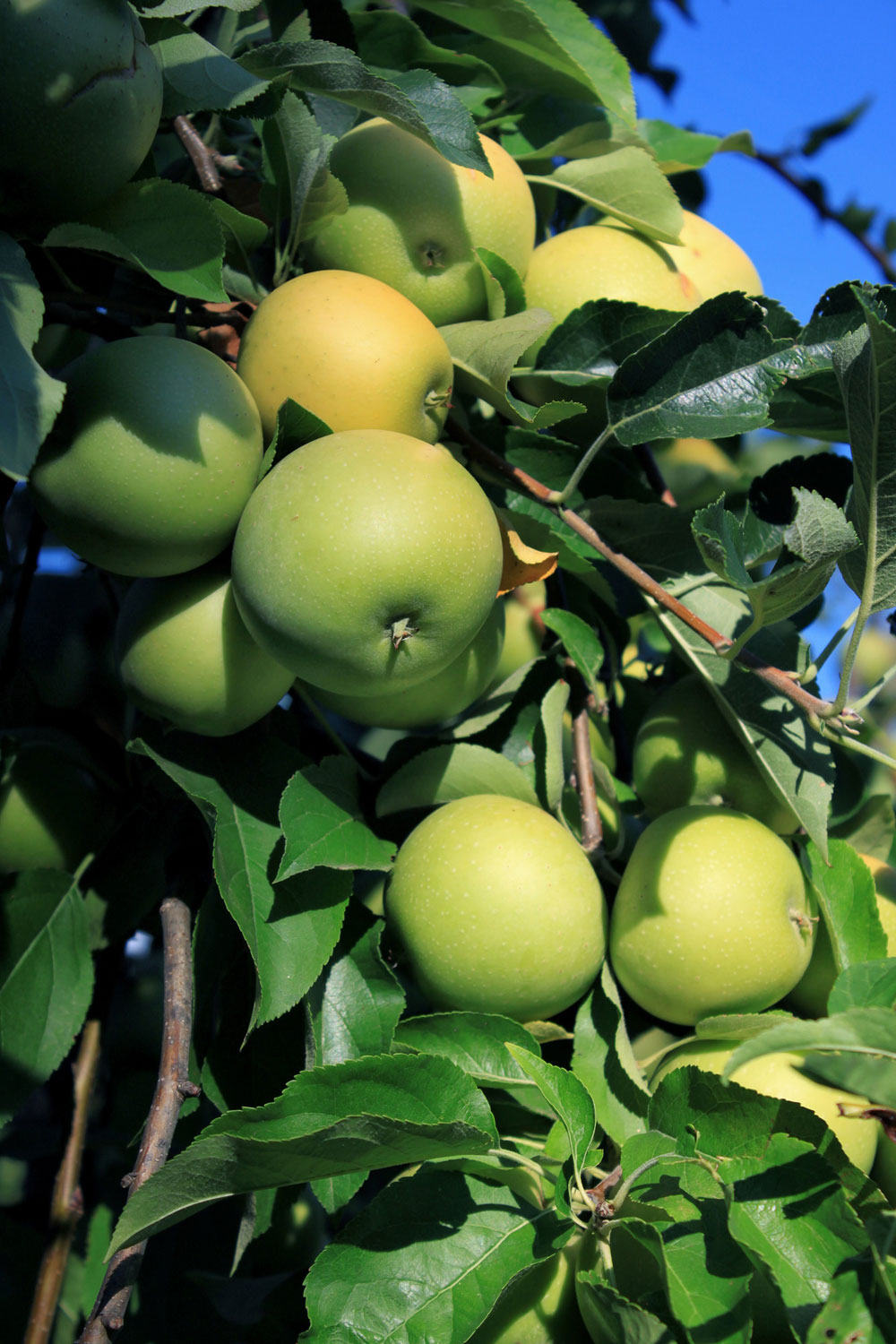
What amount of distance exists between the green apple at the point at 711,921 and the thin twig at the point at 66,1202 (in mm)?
780

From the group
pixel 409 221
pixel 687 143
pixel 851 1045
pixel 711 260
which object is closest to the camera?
pixel 851 1045

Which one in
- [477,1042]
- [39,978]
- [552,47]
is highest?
[552,47]

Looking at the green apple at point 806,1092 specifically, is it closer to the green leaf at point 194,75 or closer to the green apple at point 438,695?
the green apple at point 438,695

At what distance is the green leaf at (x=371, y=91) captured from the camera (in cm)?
100

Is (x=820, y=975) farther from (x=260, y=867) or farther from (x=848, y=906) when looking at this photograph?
(x=260, y=867)

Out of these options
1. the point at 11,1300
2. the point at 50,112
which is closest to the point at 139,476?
the point at 50,112

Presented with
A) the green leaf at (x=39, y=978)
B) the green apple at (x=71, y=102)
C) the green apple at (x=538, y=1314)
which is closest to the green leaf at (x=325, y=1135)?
the green apple at (x=538, y=1314)

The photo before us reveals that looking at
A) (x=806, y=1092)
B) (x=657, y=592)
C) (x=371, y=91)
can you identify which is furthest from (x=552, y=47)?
(x=806, y=1092)

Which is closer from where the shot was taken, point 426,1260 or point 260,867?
point 426,1260

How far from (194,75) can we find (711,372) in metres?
0.62

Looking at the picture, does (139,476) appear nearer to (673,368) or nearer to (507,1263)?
(673,368)

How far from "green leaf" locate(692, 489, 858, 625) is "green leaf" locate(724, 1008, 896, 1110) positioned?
417 millimetres

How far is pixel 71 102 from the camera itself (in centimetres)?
88

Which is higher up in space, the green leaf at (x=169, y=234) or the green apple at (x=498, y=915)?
the green leaf at (x=169, y=234)
